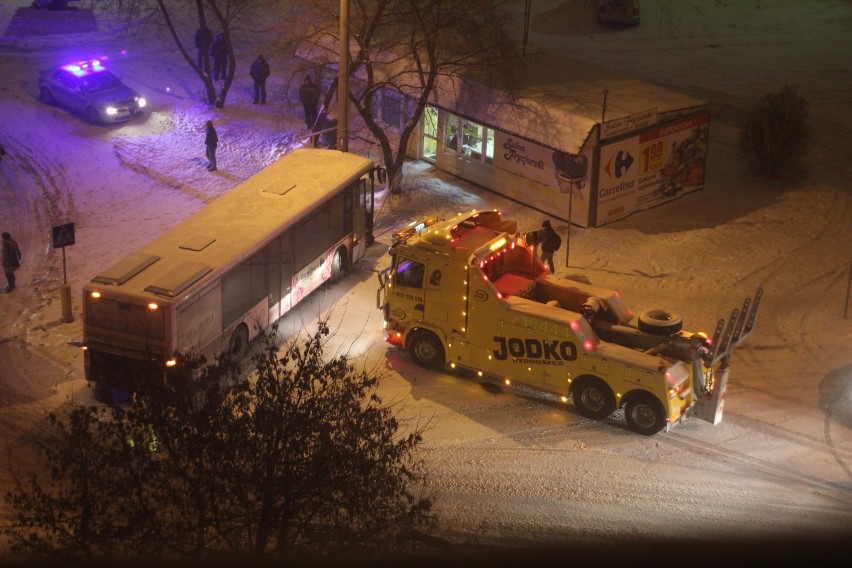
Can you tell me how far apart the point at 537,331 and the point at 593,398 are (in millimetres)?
1335

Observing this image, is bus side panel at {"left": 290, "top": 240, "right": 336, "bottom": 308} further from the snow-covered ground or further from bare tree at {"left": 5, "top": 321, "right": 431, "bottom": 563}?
bare tree at {"left": 5, "top": 321, "right": 431, "bottom": 563}

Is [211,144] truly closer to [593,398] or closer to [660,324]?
[593,398]

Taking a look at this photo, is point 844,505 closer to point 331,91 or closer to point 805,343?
point 805,343

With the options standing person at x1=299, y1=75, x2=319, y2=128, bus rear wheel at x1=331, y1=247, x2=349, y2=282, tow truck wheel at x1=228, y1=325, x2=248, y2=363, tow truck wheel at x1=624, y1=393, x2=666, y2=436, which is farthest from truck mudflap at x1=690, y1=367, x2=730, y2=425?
standing person at x1=299, y1=75, x2=319, y2=128

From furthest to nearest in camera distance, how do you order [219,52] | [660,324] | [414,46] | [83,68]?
[219,52]
[83,68]
[414,46]
[660,324]

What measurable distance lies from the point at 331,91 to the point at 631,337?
44.5 feet

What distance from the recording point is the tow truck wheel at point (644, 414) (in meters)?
15.4

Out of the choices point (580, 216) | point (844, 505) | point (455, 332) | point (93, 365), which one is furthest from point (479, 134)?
point (844, 505)

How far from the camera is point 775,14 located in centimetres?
4362

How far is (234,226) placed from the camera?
60.4ft

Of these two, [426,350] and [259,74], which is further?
[259,74]

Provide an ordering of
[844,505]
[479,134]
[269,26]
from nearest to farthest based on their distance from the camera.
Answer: [844,505], [479,134], [269,26]

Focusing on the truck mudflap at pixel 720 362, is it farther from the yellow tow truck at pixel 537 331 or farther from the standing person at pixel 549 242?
the standing person at pixel 549 242

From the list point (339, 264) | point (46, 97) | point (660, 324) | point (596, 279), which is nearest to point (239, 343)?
point (339, 264)
